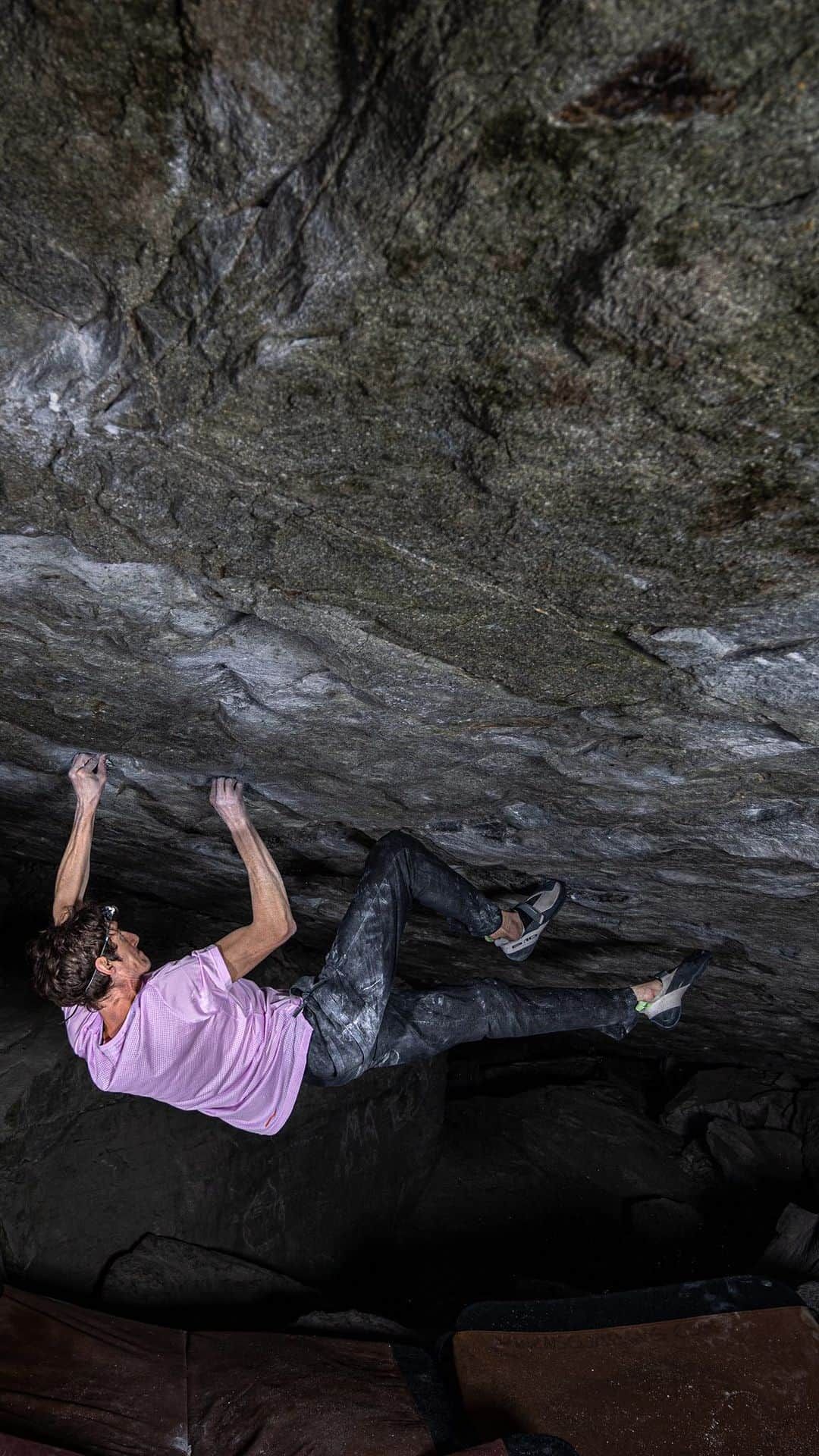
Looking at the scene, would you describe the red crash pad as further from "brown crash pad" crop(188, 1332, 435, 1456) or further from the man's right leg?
the man's right leg

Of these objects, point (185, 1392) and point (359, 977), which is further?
point (185, 1392)

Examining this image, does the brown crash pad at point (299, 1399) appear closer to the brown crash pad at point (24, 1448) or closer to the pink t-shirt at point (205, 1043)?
the brown crash pad at point (24, 1448)

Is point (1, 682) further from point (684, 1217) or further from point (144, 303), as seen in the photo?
point (684, 1217)

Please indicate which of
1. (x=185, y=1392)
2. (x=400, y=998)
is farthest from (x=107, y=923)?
(x=185, y=1392)

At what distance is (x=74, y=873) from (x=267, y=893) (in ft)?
2.41

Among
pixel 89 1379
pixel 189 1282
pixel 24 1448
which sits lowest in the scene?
pixel 189 1282

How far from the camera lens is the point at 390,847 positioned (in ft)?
10.9

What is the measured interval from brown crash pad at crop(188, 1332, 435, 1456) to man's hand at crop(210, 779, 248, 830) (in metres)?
2.32

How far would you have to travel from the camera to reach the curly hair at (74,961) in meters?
2.65

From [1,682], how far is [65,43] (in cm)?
Result: 224

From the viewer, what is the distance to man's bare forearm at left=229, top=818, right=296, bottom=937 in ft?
9.36

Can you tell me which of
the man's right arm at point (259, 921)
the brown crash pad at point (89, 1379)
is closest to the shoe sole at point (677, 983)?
the man's right arm at point (259, 921)

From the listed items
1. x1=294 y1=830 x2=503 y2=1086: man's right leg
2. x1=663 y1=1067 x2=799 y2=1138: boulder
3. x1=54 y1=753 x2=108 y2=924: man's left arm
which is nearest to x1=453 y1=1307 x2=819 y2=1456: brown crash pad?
x1=294 y1=830 x2=503 y2=1086: man's right leg

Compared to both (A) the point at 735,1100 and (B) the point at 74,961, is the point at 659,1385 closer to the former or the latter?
(B) the point at 74,961
